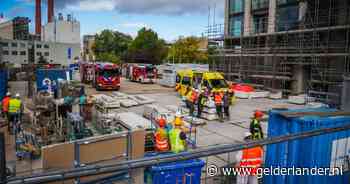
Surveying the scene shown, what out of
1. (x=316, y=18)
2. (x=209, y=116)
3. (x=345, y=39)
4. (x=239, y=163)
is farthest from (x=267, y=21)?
(x=239, y=163)

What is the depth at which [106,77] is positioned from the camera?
99.4 feet

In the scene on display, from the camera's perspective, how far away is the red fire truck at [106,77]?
3018 centimetres

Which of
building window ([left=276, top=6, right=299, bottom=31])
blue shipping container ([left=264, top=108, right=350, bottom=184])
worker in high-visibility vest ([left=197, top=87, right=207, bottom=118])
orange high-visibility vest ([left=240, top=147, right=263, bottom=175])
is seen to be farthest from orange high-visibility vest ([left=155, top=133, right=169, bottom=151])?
building window ([left=276, top=6, right=299, bottom=31])

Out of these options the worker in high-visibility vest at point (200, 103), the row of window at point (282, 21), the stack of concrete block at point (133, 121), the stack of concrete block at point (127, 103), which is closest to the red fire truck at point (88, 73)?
the stack of concrete block at point (127, 103)

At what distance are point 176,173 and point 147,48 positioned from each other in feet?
204

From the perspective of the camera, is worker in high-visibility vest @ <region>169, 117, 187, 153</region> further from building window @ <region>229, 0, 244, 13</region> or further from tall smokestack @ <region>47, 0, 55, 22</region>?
tall smokestack @ <region>47, 0, 55, 22</region>

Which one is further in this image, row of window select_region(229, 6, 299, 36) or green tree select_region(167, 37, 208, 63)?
green tree select_region(167, 37, 208, 63)

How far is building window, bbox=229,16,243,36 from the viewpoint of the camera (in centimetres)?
3675

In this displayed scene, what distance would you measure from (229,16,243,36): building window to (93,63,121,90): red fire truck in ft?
52.0

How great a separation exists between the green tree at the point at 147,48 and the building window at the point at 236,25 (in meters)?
30.7

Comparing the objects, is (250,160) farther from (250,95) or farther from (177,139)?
(250,95)

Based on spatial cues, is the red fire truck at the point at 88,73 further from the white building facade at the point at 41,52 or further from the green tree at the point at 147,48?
the white building facade at the point at 41,52

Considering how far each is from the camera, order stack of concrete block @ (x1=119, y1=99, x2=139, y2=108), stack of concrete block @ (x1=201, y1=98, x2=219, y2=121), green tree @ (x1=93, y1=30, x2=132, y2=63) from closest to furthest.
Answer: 1. stack of concrete block @ (x1=201, y1=98, x2=219, y2=121)
2. stack of concrete block @ (x1=119, y1=99, x2=139, y2=108)
3. green tree @ (x1=93, y1=30, x2=132, y2=63)

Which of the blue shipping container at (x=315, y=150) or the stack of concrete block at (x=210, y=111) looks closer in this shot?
the blue shipping container at (x=315, y=150)
